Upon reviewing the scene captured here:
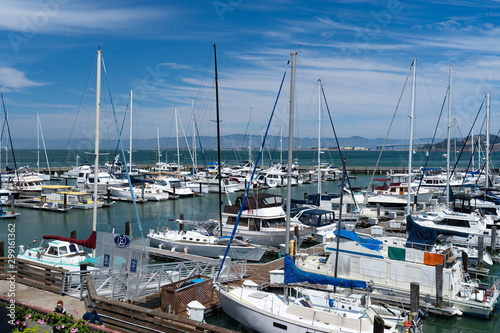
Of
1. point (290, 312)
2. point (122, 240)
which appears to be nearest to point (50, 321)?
point (122, 240)

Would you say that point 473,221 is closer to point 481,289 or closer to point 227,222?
point 481,289

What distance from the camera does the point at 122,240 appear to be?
1461cm

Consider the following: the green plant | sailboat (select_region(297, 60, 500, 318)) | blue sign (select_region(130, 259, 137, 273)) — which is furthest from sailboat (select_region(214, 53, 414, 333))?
the green plant

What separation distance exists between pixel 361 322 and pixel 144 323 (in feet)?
22.0

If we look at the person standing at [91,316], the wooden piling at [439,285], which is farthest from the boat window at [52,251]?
the wooden piling at [439,285]

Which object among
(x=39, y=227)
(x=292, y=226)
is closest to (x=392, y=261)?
(x=292, y=226)

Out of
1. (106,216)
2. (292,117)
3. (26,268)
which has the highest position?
(292,117)

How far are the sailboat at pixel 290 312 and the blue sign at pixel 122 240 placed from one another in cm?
434

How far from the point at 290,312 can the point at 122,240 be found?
6229 millimetres

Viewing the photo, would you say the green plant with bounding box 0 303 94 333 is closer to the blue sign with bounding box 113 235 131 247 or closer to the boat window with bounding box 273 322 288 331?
the blue sign with bounding box 113 235 131 247

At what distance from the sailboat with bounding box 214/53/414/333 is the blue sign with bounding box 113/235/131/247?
434 cm

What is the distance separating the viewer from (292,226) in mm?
30812

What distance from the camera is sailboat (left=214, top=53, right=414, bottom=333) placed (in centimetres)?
1379

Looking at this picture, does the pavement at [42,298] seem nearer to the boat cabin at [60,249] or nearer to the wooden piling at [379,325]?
the boat cabin at [60,249]
